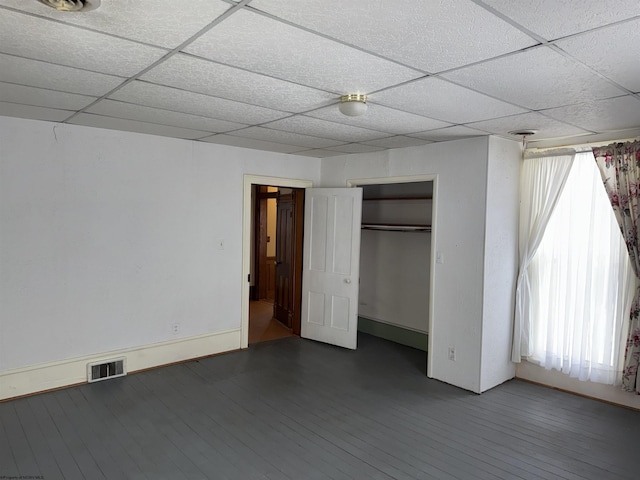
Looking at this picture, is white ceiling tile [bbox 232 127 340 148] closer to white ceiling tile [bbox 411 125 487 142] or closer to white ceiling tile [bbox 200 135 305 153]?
white ceiling tile [bbox 200 135 305 153]

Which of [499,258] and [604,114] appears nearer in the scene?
[604,114]

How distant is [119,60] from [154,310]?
112 inches

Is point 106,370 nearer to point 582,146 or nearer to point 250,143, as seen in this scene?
point 250,143

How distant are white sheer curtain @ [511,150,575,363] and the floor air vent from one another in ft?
13.0

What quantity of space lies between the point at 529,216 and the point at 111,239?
416 centimetres

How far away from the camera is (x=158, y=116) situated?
3.45 m

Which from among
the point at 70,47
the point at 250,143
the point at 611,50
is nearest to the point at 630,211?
the point at 611,50

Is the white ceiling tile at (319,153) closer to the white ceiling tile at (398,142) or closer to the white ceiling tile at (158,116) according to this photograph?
the white ceiling tile at (398,142)

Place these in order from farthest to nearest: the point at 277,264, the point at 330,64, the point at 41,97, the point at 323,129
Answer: the point at 277,264, the point at 323,129, the point at 41,97, the point at 330,64

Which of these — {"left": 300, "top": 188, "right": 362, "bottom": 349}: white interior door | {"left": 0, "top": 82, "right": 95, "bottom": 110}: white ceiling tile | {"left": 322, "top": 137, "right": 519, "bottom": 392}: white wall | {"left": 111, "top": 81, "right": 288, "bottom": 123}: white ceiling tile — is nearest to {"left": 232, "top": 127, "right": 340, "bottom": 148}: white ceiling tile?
{"left": 111, "top": 81, "right": 288, "bottom": 123}: white ceiling tile

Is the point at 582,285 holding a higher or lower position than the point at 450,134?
lower

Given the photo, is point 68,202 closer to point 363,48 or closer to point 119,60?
point 119,60

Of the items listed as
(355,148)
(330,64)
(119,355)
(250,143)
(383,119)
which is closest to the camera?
(330,64)

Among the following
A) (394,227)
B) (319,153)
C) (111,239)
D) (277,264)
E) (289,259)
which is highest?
(319,153)
